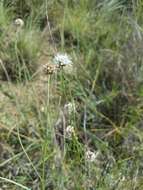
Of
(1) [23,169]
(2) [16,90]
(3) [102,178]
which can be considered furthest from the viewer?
(2) [16,90]

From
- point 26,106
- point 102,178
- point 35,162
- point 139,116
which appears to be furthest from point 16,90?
point 102,178

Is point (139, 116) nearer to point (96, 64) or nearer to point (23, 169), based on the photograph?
point (96, 64)

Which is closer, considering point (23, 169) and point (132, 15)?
point (23, 169)

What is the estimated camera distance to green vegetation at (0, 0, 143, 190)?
1.60 metres

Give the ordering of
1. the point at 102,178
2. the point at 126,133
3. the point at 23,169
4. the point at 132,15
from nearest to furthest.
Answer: the point at 102,178
the point at 23,169
the point at 126,133
the point at 132,15

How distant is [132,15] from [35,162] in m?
0.74

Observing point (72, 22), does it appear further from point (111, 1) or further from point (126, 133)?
point (126, 133)

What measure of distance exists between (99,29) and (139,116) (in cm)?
48

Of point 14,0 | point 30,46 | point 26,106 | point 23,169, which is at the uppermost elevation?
point 14,0

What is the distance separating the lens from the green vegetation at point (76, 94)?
1.60 meters

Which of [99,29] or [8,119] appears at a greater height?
[99,29]

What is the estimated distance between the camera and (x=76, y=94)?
1914 mm

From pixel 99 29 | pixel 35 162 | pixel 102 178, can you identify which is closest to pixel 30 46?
pixel 99 29

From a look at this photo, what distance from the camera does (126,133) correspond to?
1834 mm
